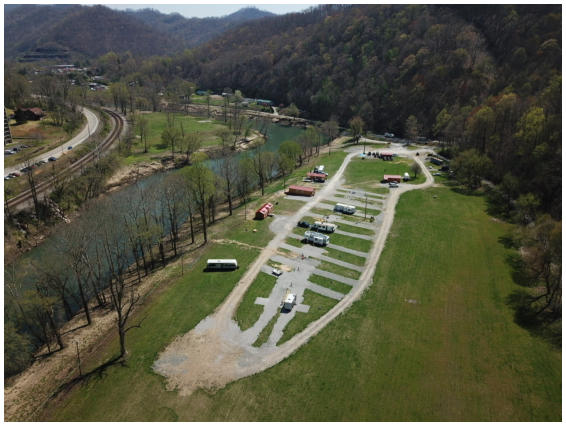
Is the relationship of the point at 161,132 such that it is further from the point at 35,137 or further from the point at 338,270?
the point at 338,270

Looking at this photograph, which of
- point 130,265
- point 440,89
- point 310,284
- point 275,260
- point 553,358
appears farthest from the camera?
point 440,89

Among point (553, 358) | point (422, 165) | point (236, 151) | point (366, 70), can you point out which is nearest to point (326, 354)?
point (553, 358)

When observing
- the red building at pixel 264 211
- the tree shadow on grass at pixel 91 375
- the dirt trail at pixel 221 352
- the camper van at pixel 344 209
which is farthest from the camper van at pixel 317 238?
the tree shadow on grass at pixel 91 375

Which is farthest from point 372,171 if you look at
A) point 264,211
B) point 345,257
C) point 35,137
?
point 35,137

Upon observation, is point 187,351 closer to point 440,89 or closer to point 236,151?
point 236,151

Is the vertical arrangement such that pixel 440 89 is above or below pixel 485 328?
above

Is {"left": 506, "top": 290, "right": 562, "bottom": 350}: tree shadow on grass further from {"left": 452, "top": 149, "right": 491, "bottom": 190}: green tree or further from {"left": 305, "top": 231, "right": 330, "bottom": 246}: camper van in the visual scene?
{"left": 452, "top": 149, "right": 491, "bottom": 190}: green tree
